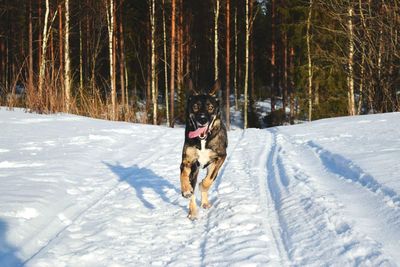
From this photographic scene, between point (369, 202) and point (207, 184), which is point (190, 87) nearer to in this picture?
point (207, 184)

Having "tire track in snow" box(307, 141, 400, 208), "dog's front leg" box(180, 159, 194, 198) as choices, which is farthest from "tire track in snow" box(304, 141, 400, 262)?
"dog's front leg" box(180, 159, 194, 198)

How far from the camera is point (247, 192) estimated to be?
5.66 meters

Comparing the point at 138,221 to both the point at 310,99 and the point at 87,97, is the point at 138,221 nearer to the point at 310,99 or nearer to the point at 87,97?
the point at 87,97

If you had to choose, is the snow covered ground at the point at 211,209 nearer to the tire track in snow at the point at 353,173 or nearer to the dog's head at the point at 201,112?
the tire track in snow at the point at 353,173

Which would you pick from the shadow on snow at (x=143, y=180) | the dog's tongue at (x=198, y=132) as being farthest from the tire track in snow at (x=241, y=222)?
the dog's tongue at (x=198, y=132)

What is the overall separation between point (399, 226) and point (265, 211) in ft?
4.89

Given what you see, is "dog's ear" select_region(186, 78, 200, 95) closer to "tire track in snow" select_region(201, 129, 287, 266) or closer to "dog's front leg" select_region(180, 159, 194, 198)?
"dog's front leg" select_region(180, 159, 194, 198)

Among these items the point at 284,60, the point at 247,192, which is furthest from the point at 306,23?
the point at 247,192

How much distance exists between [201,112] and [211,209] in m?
1.19

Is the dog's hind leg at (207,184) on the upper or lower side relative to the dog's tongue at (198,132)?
lower

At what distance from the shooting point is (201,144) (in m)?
5.14

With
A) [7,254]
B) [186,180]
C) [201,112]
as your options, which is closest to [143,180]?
[186,180]

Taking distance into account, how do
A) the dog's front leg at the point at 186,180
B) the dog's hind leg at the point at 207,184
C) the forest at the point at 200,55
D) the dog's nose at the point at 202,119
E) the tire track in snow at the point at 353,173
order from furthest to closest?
the forest at the point at 200,55
the dog's hind leg at the point at 207,184
the dog's nose at the point at 202,119
the dog's front leg at the point at 186,180
the tire track in snow at the point at 353,173

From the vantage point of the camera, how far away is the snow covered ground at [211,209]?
352cm
